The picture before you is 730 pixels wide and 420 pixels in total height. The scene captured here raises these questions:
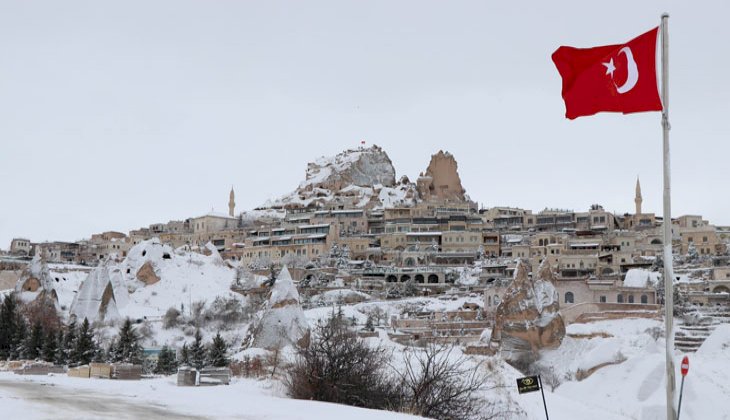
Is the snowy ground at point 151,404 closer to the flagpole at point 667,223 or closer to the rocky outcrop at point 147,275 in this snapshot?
the flagpole at point 667,223

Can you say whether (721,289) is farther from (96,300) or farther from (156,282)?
(96,300)

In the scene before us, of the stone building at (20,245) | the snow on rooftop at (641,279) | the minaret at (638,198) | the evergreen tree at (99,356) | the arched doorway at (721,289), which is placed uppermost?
the minaret at (638,198)

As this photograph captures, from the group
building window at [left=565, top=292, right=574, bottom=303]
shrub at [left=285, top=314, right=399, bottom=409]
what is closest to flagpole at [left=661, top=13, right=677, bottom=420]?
shrub at [left=285, top=314, right=399, bottom=409]

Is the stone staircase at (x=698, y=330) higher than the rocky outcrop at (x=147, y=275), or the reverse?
the rocky outcrop at (x=147, y=275)

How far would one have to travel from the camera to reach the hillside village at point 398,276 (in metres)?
42.9

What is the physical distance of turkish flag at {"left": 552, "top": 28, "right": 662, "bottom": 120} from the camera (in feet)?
39.8

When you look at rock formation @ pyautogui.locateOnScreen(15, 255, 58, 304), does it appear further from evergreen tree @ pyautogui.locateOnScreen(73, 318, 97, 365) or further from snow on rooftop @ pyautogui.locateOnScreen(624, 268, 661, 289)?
snow on rooftop @ pyautogui.locateOnScreen(624, 268, 661, 289)

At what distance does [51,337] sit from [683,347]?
28173mm

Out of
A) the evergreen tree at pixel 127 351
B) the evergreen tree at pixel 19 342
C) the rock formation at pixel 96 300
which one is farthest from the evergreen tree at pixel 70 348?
the rock formation at pixel 96 300

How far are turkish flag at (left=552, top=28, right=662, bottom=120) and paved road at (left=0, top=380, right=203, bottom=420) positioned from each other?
22.4 feet

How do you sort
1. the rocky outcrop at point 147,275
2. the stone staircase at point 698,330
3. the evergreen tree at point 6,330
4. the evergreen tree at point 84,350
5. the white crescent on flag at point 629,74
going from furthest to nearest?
the rocky outcrop at point 147,275 → the stone staircase at point 698,330 → the evergreen tree at point 6,330 → the evergreen tree at point 84,350 → the white crescent on flag at point 629,74

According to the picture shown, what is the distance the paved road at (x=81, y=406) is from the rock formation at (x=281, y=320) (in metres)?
19.8

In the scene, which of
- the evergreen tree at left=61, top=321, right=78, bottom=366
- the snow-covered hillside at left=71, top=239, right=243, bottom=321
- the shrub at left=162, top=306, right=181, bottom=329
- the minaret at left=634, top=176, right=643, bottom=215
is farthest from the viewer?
the minaret at left=634, top=176, right=643, bottom=215

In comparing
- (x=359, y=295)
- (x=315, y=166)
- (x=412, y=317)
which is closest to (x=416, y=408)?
(x=412, y=317)
